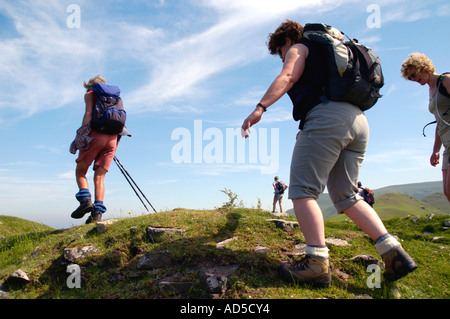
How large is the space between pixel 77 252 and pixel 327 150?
13.0 feet

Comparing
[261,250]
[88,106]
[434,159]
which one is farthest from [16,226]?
[434,159]

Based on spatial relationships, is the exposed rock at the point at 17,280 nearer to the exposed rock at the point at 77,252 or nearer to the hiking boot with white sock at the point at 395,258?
the exposed rock at the point at 77,252

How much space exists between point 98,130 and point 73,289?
3.43m

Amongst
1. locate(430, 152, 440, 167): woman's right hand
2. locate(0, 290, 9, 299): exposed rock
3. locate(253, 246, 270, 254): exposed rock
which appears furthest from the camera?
locate(430, 152, 440, 167): woman's right hand

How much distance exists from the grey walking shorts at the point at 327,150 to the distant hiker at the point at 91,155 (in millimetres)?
4492

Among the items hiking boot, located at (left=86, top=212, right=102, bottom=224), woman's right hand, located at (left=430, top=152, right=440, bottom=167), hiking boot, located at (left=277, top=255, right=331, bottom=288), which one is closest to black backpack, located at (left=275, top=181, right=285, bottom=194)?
woman's right hand, located at (left=430, top=152, right=440, bottom=167)

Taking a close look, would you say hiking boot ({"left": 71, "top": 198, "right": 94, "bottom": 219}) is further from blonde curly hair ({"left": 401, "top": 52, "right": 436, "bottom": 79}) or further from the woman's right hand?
the woman's right hand

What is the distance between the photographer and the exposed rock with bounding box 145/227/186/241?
4723 millimetres

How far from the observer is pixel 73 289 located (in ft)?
12.3

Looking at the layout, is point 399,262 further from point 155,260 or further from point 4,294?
point 4,294

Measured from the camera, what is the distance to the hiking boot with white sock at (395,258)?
306 centimetres

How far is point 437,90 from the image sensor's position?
484 cm

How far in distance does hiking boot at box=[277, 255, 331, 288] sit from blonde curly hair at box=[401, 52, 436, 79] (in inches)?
155
